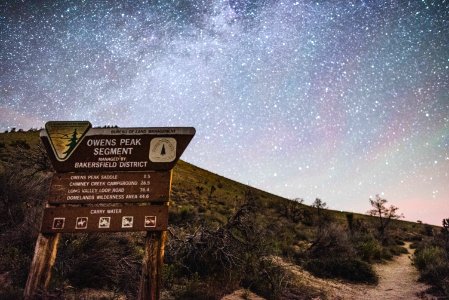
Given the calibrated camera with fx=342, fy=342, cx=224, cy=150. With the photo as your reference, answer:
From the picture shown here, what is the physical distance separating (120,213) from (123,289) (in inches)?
99.1

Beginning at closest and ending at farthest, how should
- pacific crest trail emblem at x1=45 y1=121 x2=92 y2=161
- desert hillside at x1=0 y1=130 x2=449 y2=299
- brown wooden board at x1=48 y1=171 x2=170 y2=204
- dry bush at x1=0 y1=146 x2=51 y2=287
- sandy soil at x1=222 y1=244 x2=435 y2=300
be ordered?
1. brown wooden board at x1=48 y1=171 x2=170 y2=204
2. pacific crest trail emblem at x1=45 y1=121 x2=92 y2=161
3. desert hillside at x1=0 y1=130 x2=449 y2=299
4. dry bush at x1=0 y1=146 x2=51 y2=287
5. sandy soil at x1=222 y1=244 x2=435 y2=300

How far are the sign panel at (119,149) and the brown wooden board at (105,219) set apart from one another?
73cm

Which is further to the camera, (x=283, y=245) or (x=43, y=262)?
(x=283, y=245)

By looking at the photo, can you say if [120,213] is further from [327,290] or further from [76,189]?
[327,290]

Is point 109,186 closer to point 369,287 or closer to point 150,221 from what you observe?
point 150,221

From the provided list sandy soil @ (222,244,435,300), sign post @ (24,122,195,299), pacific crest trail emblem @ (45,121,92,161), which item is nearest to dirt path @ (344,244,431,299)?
sandy soil @ (222,244,435,300)

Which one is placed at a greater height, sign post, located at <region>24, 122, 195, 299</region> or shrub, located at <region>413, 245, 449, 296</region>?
sign post, located at <region>24, 122, 195, 299</region>

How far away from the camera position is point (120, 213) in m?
5.79

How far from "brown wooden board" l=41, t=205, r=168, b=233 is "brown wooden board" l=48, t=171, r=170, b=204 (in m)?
0.16

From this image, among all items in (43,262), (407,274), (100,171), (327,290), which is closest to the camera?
(43,262)

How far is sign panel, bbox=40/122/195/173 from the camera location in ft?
20.2

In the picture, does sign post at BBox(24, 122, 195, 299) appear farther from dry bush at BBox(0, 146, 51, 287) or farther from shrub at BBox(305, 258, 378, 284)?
shrub at BBox(305, 258, 378, 284)

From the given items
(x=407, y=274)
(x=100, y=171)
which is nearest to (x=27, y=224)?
(x=100, y=171)

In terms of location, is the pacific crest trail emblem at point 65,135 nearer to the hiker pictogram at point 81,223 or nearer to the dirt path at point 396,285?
the hiker pictogram at point 81,223
